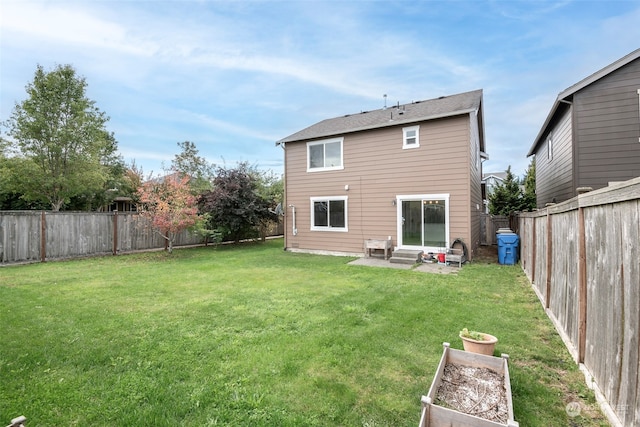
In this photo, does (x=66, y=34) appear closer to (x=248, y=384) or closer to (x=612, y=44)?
(x=248, y=384)

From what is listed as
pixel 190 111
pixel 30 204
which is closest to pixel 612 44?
pixel 190 111

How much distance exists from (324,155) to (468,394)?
1064cm

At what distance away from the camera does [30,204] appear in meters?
22.0

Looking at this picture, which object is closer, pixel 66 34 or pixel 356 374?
pixel 356 374

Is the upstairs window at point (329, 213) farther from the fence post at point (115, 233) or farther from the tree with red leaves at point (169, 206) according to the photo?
the fence post at point (115, 233)

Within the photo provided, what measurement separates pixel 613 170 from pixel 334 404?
9.34m

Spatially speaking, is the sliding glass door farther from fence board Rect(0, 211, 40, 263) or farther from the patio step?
fence board Rect(0, 211, 40, 263)

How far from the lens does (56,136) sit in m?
15.2

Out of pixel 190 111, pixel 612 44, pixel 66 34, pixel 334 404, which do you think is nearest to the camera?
pixel 334 404

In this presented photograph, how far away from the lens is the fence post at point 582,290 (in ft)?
9.64

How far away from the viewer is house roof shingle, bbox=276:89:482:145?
32.2 feet

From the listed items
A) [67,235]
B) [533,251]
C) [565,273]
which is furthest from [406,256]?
[67,235]

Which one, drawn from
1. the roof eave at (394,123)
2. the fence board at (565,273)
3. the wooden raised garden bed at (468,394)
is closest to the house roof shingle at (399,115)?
the roof eave at (394,123)

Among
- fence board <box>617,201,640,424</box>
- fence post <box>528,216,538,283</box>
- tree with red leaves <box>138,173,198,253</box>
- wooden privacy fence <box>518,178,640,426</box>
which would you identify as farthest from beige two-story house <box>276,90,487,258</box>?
fence board <box>617,201,640,424</box>
